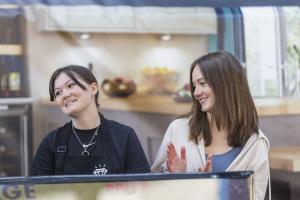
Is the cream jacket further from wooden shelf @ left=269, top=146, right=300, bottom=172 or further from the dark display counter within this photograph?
wooden shelf @ left=269, top=146, right=300, bottom=172

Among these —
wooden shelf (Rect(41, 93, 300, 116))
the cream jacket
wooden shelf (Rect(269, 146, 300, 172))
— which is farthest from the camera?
wooden shelf (Rect(41, 93, 300, 116))

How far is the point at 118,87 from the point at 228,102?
4.13ft

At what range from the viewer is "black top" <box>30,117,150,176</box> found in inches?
67.4

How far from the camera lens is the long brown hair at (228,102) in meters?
1.85

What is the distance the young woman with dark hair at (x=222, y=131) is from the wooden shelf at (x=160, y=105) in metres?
1.13

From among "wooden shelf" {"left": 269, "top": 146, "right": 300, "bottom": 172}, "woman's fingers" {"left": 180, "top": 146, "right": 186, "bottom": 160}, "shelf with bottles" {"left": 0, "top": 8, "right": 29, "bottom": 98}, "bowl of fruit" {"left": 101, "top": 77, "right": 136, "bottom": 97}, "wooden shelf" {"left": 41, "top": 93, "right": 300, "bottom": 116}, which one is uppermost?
"shelf with bottles" {"left": 0, "top": 8, "right": 29, "bottom": 98}

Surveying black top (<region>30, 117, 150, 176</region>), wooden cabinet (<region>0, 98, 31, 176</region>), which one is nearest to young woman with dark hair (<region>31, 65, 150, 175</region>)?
black top (<region>30, 117, 150, 176</region>)

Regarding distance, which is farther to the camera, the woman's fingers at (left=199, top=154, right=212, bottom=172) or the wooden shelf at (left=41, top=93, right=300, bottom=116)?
the wooden shelf at (left=41, top=93, right=300, bottom=116)

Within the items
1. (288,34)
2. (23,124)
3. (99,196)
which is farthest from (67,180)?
(288,34)

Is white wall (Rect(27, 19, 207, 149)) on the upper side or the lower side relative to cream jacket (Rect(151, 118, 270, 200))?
upper

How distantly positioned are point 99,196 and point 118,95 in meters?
1.66

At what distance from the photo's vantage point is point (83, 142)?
1.73m

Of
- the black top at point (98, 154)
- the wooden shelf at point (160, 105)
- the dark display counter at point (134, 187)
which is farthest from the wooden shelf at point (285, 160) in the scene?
the dark display counter at point (134, 187)

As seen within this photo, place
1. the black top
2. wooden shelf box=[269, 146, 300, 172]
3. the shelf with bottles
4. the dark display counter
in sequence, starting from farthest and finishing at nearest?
the shelf with bottles
wooden shelf box=[269, 146, 300, 172]
the black top
the dark display counter
